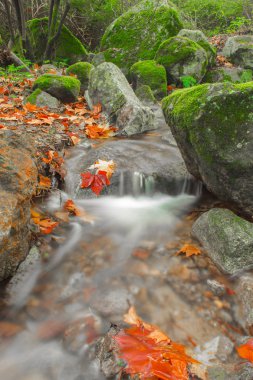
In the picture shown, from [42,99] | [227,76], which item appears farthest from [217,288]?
[227,76]

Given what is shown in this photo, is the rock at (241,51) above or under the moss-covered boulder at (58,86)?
above

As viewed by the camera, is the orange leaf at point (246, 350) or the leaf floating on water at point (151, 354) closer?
the leaf floating on water at point (151, 354)

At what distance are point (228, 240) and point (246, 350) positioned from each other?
928 mm

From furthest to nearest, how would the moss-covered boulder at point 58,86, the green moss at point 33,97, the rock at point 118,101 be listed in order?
the moss-covered boulder at point 58,86 → the green moss at point 33,97 → the rock at point 118,101

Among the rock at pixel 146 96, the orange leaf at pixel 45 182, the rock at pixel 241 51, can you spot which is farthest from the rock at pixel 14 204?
the rock at pixel 241 51

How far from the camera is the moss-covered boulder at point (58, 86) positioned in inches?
246

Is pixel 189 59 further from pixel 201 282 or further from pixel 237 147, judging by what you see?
pixel 201 282

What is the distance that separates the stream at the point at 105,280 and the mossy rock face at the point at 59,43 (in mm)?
7815

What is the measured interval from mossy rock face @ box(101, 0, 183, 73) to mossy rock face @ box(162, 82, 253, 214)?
22.0 ft

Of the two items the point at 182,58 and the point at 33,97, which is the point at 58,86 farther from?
the point at 182,58

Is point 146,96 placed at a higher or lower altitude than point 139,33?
lower

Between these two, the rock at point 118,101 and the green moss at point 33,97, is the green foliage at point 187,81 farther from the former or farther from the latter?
the green moss at point 33,97

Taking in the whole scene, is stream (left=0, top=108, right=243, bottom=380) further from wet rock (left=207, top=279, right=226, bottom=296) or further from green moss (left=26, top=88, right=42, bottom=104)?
green moss (left=26, top=88, right=42, bottom=104)

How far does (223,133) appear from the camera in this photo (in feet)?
9.04
